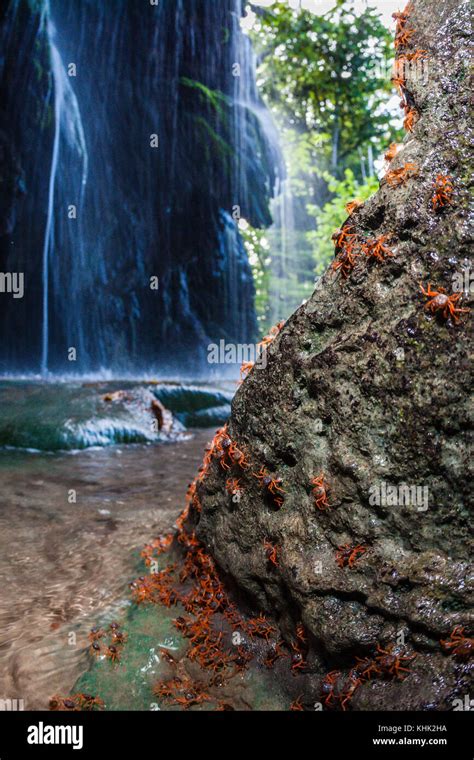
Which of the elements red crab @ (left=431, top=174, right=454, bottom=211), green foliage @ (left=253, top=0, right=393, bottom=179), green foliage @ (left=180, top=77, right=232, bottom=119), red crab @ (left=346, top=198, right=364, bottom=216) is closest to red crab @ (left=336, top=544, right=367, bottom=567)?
red crab @ (left=431, top=174, right=454, bottom=211)

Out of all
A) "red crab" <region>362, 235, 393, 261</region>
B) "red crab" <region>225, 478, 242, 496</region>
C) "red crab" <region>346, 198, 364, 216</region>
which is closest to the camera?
"red crab" <region>362, 235, 393, 261</region>

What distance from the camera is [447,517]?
2.83 m

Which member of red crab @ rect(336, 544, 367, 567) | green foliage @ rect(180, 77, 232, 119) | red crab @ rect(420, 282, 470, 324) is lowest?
red crab @ rect(336, 544, 367, 567)

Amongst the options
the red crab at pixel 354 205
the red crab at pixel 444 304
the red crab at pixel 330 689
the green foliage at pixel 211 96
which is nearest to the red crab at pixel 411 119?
the red crab at pixel 354 205

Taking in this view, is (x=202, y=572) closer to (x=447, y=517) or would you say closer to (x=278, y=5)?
(x=447, y=517)

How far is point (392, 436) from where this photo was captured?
9.66 ft

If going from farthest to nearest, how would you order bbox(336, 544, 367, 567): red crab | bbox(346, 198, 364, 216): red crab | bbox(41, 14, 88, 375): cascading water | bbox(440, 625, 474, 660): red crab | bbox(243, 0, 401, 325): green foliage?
bbox(243, 0, 401, 325): green foliage, bbox(41, 14, 88, 375): cascading water, bbox(346, 198, 364, 216): red crab, bbox(336, 544, 367, 567): red crab, bbox(440, 625, 474, 660): red crab

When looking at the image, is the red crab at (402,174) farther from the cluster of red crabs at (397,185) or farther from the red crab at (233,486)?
the red crab at (233,486)

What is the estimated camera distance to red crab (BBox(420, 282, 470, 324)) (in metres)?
2.77

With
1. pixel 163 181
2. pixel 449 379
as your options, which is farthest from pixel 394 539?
pixel 163 181

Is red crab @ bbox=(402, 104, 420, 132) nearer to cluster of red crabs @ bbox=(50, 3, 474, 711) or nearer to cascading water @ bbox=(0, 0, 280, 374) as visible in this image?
cluster of red crabs @ bbox=(50, 3, 474, 711)

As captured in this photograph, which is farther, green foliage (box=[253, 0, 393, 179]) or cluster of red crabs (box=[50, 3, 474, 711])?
green foliage (box=[253, 0, 393, 179])

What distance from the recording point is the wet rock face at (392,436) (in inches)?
110

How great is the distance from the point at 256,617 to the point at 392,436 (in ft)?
5.69
